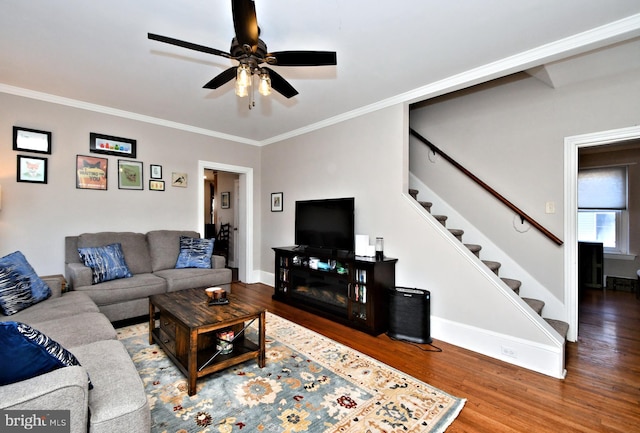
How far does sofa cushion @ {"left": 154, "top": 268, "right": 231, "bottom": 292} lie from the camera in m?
3.54

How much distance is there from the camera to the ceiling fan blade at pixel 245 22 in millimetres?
1556

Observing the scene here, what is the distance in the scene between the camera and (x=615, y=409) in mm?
1923

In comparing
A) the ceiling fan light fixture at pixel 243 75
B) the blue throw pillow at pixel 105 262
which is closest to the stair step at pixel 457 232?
the ceiling fan light fixture at pixel 243 75

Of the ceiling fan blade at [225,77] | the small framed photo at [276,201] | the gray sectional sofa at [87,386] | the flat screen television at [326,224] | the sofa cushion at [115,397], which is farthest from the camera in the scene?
the small framed photo at [276,201]

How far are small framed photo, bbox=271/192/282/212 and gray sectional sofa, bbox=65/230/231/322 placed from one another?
1.36 meters

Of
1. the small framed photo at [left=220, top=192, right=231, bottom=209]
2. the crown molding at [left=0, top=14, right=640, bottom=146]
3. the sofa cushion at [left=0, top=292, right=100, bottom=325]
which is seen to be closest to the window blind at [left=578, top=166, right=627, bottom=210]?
the crown molding at [left=0, top=14, right=640, bottom=146]

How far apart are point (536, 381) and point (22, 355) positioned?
3.12m

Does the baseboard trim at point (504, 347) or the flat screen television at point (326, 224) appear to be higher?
the flat screen television at point (326, 224)

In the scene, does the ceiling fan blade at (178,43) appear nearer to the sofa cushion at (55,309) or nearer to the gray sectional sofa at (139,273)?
the sofa cushion at (55,309)

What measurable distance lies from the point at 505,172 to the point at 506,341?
1.99 metres

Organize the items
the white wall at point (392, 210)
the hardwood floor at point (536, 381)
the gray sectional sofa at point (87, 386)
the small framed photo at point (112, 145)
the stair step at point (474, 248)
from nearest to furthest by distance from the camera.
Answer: the gray sectional sofa at point (87, 386)
the hardwood floor at point (536, 381)
the white wall at point (392, 210)
the stair step at point (474, 248)
the small framed photo at point (112, 145)

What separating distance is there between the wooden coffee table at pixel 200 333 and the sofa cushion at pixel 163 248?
145 centimetres

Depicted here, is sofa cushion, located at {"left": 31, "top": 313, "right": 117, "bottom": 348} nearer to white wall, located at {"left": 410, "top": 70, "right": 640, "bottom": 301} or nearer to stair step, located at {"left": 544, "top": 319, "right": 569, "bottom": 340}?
stair step, located at {"left": 544, "top": 319, "right": 569, "bottom": 340}

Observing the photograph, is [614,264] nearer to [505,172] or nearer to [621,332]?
[621,332]
